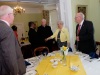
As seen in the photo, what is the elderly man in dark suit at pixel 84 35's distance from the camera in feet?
11.6

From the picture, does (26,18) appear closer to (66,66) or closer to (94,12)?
(94,12)

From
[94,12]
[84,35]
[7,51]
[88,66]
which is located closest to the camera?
[7,51]

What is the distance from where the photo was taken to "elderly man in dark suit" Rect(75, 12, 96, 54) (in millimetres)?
3524

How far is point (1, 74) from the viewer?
5.91ft

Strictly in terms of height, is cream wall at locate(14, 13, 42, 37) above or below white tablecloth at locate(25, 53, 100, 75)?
above

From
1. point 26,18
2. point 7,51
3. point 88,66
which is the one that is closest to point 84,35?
point 88,66

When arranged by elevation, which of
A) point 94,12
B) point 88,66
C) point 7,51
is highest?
point 94,12

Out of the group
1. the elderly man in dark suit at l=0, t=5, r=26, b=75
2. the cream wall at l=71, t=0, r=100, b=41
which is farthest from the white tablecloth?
the cream wall at l=71, t=0, r=100, b=41

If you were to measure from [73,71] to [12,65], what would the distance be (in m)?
0.88

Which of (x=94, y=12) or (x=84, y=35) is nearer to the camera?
(x=84, y=35)

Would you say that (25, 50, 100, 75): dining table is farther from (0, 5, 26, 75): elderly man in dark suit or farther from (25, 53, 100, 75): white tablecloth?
(0, 5, 26, 75): elderly man in dark suit

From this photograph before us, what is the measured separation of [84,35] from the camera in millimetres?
3551

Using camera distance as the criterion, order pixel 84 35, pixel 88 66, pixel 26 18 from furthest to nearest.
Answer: pixel 26 18 → pixel 84 35 → pixel 88 66

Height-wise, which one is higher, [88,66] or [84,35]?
[84,35]
